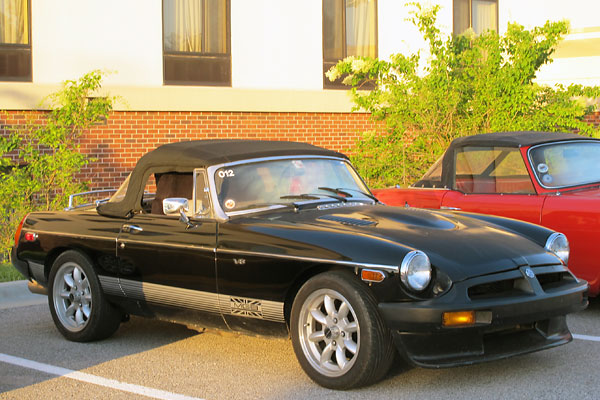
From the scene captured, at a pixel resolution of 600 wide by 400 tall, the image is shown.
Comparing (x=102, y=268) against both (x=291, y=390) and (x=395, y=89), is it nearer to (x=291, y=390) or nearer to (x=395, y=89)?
(x=291, y=390)

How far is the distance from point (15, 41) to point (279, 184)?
9.43 meters

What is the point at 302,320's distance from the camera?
524 cm

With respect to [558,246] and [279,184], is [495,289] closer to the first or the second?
[558,246]

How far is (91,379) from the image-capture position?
5.55 m

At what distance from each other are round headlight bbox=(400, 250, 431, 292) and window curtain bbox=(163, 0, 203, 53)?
36.4ft

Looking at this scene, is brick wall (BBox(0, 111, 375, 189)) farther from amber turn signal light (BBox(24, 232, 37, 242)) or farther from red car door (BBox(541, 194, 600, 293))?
red car door (BBox(541, 194, 600, 293))

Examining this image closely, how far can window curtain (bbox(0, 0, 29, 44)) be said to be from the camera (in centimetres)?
1416

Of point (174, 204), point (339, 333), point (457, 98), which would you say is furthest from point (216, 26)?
point (339, 333)

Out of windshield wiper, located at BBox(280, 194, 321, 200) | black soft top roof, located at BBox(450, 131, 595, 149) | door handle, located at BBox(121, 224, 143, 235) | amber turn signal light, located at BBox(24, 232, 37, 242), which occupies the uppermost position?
black soft top roof, located at BBox(450, 131, 595, 149)

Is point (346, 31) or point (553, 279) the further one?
point (346, 31)

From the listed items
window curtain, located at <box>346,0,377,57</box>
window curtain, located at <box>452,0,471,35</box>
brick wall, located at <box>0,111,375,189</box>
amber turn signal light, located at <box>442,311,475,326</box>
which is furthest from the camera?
window curtain, located at <box>452,0,471,35</box>

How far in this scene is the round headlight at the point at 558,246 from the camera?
5.88 m

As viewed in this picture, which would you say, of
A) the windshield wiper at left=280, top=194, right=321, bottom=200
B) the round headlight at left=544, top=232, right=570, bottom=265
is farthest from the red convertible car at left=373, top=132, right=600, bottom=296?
the round headlight at left=544, top=232, right=570, bottom=265

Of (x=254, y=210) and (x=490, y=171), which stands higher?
(x=490, y=171)
